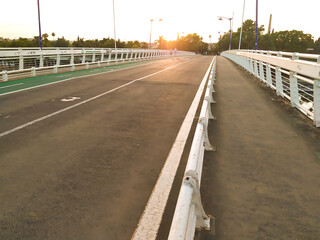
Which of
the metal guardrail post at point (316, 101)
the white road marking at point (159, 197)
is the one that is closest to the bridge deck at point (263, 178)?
→ the metal guardrail post at point (316, 101)

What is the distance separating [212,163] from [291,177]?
1200 mm

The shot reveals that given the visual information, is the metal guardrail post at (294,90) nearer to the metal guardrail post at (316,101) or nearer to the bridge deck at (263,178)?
the bridge deck at (263,178)

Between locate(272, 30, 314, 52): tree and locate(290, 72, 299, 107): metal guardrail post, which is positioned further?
locate(272, 30, 314, 52): tree

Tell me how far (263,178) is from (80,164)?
9.46 ft

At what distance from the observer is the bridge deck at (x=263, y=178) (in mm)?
3041

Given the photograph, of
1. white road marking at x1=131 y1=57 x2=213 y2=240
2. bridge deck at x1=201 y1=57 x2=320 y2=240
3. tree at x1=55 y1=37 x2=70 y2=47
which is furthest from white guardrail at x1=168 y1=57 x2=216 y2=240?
tree at x1=55 y1=37 x2=70 y2=47

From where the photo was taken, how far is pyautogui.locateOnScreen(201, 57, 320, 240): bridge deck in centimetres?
304

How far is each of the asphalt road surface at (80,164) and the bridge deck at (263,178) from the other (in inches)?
37.8

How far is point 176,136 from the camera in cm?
600

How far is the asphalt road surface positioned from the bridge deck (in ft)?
3.15

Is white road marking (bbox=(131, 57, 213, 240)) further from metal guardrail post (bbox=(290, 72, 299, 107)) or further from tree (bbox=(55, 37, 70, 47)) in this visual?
tree (bbox=(55, 37, 70, 47))

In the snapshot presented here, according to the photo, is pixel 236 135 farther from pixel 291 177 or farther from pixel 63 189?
pixel 63 189

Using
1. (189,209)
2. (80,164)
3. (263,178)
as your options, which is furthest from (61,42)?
(189,209)

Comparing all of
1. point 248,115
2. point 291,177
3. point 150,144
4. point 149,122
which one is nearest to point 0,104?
point 149,122
